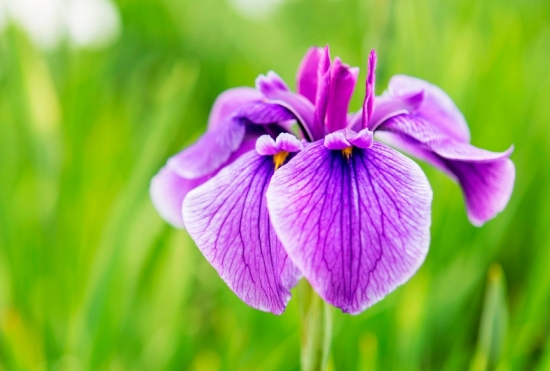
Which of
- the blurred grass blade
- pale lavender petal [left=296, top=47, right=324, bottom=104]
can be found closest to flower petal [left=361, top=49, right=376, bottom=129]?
pale lavender petal [left=296, top=47, right=324, bottom=104]

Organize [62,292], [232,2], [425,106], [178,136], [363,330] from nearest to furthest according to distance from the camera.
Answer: [425,106] → [363,330] → [62,292] → [178,136] → [232,2]

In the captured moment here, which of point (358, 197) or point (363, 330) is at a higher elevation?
point (358, 197)

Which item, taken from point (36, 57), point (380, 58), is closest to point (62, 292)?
point (36, 57)

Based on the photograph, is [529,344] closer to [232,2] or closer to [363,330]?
[363,330]

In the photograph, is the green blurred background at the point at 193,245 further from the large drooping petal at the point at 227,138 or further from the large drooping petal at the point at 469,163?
the large drooping petal at the point at 227,138

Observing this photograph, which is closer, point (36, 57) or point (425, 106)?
point (425, 106)

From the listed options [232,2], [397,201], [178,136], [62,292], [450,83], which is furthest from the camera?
[232,2]
